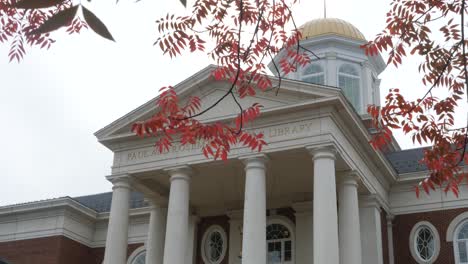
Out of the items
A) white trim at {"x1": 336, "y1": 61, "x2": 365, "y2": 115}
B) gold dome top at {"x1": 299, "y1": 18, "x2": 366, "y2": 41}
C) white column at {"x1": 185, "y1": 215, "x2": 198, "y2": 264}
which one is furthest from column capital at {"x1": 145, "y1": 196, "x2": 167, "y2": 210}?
gold dome top at {"x1": 299, "y1": 18, "x2": 366, "y2": 41}

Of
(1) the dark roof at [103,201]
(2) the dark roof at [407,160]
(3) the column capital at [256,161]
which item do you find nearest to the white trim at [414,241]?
(2) the dark roof at [407,160]

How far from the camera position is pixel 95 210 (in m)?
32.2

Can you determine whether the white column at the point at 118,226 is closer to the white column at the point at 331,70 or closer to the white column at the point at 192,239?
the white column at the point at 192,239

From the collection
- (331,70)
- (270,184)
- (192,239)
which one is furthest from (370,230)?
(331,70)

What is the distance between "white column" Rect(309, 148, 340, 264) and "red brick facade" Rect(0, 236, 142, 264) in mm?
13782

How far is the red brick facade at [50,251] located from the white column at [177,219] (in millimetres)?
10006

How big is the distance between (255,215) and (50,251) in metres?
13.7

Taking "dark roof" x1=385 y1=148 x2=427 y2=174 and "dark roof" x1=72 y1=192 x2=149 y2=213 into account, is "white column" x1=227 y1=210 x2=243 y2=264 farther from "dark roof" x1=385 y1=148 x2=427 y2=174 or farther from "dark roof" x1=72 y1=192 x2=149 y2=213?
"dark roof" x1=385 y1=148 x2=427 y2=174

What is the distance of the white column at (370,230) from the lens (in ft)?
74.4

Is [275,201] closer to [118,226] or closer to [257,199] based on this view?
[257,199]

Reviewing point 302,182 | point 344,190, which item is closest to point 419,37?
point 344,190

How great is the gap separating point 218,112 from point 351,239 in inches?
237

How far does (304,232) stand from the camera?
80.2 ft

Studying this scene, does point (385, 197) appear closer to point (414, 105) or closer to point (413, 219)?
point (413, 219)
